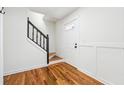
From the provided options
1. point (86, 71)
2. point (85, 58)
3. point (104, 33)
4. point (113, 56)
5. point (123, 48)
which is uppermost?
point (104, 33)

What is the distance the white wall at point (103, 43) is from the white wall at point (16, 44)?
5.95ft

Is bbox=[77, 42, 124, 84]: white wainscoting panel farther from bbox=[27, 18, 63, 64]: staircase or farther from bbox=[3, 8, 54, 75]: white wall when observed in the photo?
bbox=[3, 8, 54, 75]: white wall

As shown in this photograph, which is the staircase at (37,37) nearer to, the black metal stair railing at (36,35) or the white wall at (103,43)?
the black metal stair railing at (36,35)

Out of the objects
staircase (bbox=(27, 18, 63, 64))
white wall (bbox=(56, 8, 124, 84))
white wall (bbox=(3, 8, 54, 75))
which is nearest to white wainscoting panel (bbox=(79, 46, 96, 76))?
white wall (bbox=(56, 8, 124, 84))

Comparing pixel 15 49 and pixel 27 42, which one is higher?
pixel 27 42

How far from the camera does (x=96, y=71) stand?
7.59ft

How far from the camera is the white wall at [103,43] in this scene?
68.1 inches

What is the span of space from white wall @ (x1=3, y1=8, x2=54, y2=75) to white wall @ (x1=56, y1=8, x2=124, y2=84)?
1813mm

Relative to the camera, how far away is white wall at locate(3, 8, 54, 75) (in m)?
2.54
